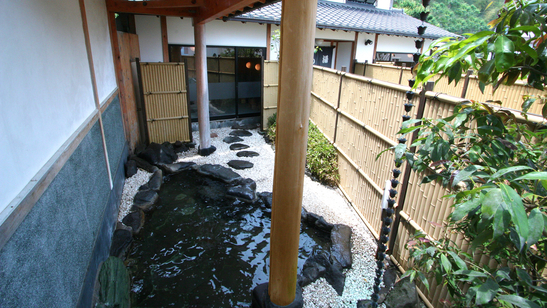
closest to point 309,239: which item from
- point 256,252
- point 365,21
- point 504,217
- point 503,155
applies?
point 256,252

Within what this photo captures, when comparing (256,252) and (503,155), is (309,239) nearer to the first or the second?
(256,252)

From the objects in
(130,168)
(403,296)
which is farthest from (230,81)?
(403,296)

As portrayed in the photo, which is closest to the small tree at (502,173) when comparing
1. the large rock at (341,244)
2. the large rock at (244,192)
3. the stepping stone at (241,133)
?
the large rock at (341,244)

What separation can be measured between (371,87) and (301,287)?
9.33 feet

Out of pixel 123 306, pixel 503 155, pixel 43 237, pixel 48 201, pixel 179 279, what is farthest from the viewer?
pixel 179 279

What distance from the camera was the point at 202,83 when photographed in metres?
6.72

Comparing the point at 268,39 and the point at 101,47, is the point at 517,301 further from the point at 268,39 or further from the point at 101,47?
the point at 268,39

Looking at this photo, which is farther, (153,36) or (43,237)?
(153,36)

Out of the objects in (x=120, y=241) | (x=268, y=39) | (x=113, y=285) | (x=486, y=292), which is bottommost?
(x=120, y=241)

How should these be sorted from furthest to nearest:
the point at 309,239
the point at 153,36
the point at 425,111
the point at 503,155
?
the point at 153,36 < the point at 309,239 < the point at 425,111 < the point at 503,155

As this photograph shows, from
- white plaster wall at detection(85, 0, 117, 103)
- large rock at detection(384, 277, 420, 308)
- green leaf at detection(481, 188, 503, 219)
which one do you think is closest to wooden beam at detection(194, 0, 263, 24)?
white plaster wall at detection(85, 0, 117, 103)

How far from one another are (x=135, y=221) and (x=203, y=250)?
117 cm

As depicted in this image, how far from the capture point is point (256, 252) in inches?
148

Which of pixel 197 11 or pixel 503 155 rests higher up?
pixel 197 11
